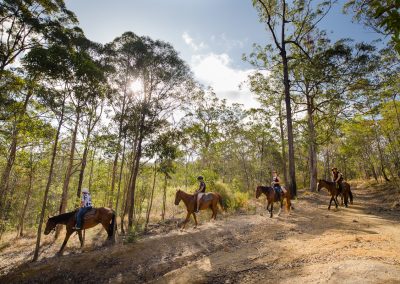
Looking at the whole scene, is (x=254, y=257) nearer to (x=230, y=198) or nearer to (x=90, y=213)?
(x=90, y=213)

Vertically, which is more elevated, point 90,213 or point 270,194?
point 270,194

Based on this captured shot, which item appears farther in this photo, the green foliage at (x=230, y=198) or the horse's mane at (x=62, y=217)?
the green foliage at (x=230, y=198)

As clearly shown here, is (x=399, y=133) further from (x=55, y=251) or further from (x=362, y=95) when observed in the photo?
(x=55, y=251)

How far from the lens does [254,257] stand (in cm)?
735

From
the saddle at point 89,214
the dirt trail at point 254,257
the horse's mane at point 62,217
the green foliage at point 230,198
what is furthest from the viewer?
the green foliage at point 230,198

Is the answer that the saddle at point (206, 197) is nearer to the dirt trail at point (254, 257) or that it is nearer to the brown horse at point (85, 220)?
the dirt trail at point (254, 257)

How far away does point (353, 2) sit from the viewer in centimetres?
Result: 1036

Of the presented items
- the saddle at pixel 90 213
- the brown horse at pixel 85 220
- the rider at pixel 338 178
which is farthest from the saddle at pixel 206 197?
the rider at pixel 338 178

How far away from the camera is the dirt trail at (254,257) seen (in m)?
5.47

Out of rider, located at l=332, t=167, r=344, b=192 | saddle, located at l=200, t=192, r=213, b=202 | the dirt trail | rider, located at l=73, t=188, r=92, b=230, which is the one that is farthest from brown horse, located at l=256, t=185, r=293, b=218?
rider, located at l=73, t=188, r=92, b=230

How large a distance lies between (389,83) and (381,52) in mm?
2408

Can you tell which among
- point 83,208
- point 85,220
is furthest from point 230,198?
point 83,208

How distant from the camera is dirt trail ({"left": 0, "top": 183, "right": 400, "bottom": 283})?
5.47 m

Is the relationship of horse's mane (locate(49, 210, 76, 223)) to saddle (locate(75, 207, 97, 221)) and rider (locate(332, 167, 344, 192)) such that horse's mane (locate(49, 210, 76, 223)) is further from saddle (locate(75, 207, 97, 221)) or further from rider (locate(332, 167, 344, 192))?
rider (locate(332, 167, 344, 192))
